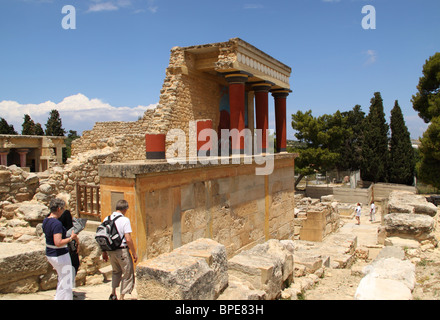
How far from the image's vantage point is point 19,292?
429 centimetres

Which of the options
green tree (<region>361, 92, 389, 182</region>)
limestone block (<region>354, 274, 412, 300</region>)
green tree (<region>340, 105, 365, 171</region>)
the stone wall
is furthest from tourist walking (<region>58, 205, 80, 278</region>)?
green tree (<region>340, 105, 365, 171</region>)

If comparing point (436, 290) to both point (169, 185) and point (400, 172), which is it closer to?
point (169, 185)

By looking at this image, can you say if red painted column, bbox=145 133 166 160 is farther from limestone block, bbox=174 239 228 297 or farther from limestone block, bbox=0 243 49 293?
limestone block, bbox=0 243 49 293

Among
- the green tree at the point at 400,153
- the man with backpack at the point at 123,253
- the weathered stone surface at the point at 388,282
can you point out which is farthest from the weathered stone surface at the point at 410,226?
the green tree at the point at 400,153

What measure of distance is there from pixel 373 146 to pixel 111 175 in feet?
101

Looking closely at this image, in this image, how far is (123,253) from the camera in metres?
4.32

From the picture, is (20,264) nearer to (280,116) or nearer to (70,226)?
(70,226)

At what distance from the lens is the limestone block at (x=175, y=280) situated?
366 cm

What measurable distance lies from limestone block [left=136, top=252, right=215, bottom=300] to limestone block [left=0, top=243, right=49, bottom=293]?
4.82 ft

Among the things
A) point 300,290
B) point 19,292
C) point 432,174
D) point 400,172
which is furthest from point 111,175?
point 400,172

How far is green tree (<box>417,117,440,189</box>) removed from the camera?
20.5 meters

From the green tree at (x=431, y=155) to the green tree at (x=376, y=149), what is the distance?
9.19m

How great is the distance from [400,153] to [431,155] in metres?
10.1

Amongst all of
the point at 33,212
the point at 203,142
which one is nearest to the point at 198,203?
the point at 203,142
